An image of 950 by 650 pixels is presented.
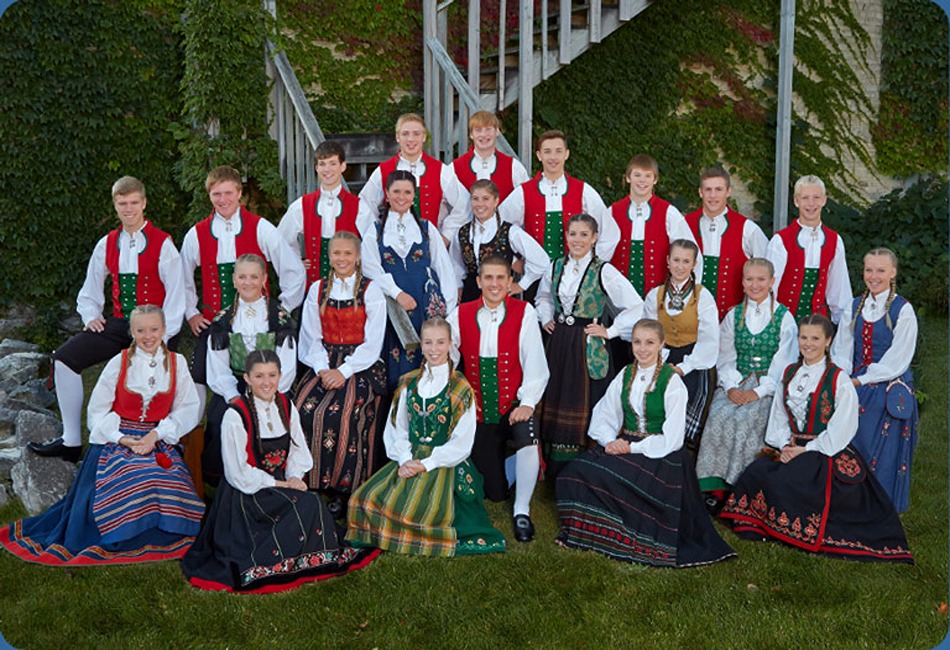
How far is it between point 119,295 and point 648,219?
2.73m

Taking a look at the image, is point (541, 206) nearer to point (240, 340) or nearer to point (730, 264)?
point (730, 264)

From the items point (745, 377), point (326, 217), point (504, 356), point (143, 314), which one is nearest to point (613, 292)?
point (504, 356)

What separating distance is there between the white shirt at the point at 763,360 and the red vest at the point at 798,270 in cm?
29

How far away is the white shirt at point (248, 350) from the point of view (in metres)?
4.37

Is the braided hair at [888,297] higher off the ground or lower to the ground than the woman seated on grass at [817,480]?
higher

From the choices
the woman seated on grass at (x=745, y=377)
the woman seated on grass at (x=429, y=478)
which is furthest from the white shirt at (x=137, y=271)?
the woman seated on grass at (x=745, y=377)

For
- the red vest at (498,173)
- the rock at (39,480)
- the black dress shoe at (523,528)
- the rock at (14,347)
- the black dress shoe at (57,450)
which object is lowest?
the black dress shoe at (523,528)

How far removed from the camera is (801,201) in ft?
16.1

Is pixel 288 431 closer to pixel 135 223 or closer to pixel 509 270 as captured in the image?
pixel 509 270

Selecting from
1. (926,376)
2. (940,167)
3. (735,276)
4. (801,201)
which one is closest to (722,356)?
(735,276)

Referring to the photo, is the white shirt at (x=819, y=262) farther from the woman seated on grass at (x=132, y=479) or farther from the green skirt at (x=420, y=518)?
the woman seated on grass at (x=132, y=479)

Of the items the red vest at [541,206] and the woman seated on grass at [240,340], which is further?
the red vest at [541,206]

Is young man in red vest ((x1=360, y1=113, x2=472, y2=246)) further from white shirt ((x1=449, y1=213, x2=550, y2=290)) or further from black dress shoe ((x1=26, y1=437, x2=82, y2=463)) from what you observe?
black dress shoe ((x1=26, y1=437, x2=82, y2=463))

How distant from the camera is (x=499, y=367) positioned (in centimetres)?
438
